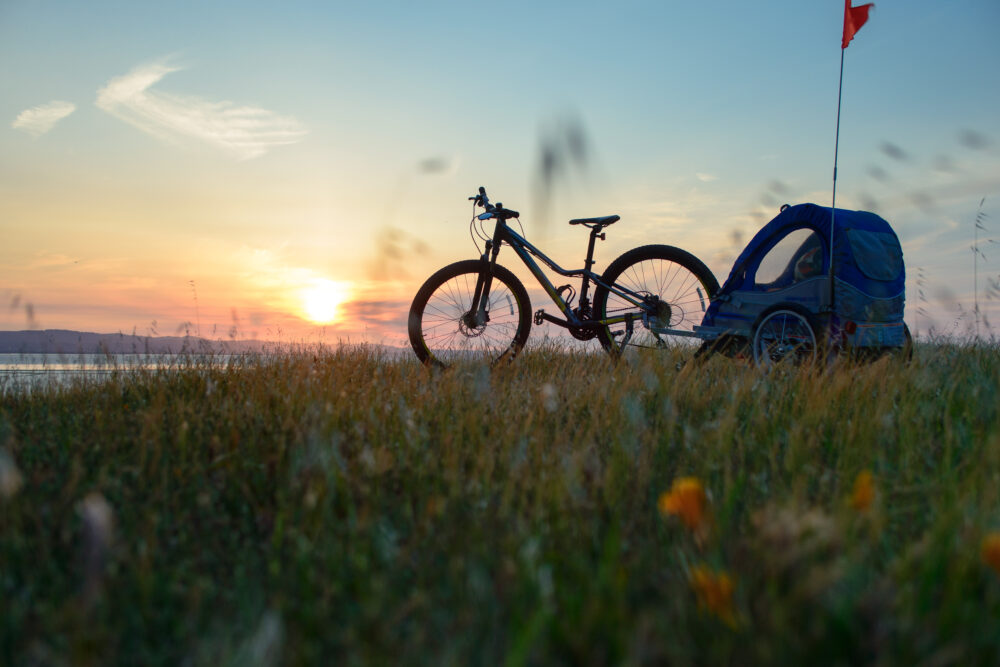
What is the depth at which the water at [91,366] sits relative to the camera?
474cm

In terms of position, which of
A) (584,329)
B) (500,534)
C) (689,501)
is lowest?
(500,534)

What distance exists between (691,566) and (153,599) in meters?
1.50

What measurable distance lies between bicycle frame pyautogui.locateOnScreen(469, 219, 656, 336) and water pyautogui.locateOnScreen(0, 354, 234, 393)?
2528 millimetres

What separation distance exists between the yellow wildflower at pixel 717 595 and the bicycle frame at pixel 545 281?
5179 millimetres

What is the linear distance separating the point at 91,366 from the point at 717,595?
17.5ft

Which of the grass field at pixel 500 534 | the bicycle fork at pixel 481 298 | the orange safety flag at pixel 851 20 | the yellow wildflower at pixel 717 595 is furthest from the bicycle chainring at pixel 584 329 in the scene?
the yellow wildflower at pixel 717 595

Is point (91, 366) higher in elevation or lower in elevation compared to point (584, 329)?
lower

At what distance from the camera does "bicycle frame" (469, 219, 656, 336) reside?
6504mm

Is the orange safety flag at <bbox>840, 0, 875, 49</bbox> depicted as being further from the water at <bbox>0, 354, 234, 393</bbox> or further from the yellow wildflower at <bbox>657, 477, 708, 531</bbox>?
the water at <bbox>0, 354, 234, 393</bbox>

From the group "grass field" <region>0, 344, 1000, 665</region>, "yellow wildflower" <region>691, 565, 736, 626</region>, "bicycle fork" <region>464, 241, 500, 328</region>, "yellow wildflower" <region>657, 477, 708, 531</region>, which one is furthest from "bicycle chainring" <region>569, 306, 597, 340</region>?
"yellow wildflower" <region>691, 565, 736, 626</region>

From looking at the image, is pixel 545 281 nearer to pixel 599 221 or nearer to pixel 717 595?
pixel 599 221

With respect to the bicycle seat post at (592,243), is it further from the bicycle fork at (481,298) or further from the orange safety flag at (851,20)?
the orange safety flag at (851,20)

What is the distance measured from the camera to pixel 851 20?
17.0 ft

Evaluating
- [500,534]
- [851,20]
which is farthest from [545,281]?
[500,534]
